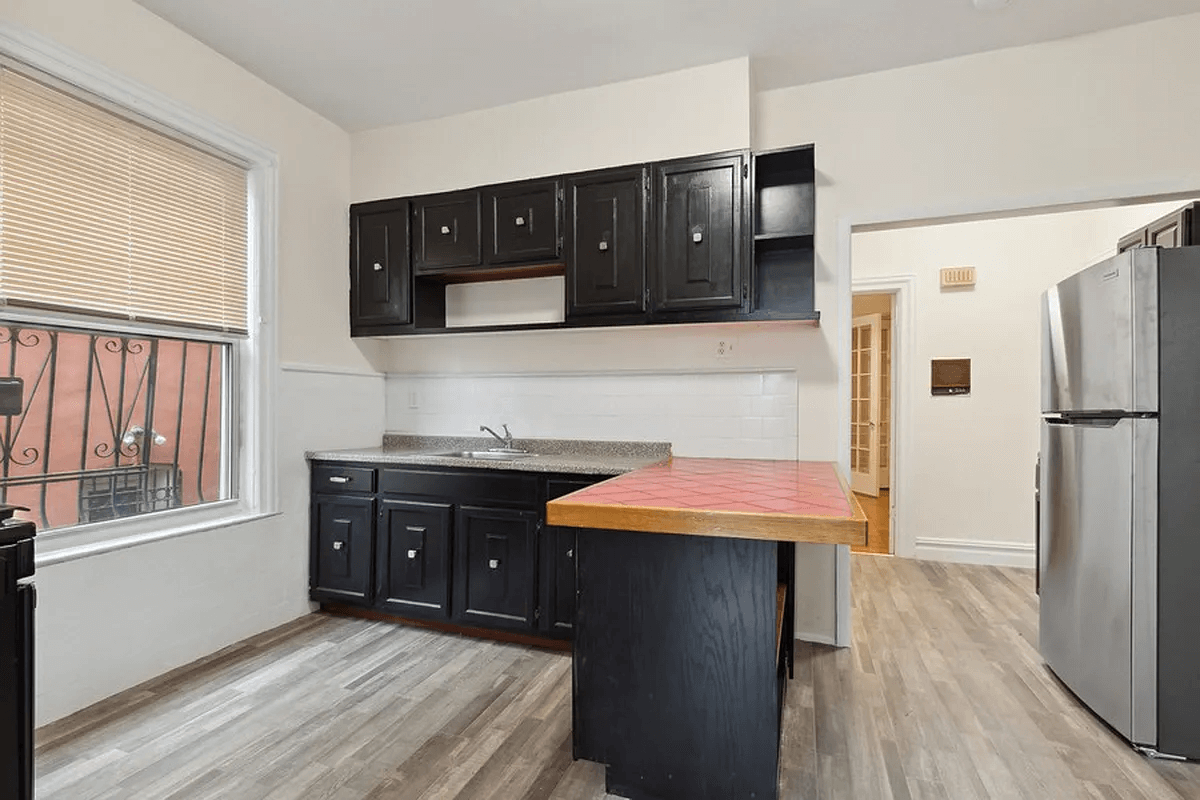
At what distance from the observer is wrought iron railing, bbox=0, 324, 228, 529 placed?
225 centimetres

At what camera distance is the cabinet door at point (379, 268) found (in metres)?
3.49

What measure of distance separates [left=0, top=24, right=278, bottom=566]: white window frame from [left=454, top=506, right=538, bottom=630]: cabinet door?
106 cm

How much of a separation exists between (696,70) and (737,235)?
0.89 meters

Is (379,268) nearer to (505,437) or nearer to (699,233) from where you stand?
(505,437)

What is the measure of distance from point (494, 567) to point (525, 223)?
1.76m

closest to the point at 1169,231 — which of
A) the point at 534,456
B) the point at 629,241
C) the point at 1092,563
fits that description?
the point at 1092,563

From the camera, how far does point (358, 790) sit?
6.02 ft

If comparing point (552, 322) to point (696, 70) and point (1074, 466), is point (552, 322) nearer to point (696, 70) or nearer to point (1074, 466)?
point (696, 70)

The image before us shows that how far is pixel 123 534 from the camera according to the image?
98.7 inches

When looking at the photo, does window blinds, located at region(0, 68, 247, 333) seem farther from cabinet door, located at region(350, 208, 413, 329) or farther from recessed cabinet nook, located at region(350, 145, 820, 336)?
recessed cabinet nook, located at region(350, 145, 820, 336)

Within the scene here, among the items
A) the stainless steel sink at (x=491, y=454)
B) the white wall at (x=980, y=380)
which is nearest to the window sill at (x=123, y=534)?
the stainless steel sink at (x=491, y=454)

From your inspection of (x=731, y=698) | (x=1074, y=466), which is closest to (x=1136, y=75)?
(x=1074, y=466)

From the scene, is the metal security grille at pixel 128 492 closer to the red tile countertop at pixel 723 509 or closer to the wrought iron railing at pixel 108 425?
the wrought iron railing at pixel 108 425

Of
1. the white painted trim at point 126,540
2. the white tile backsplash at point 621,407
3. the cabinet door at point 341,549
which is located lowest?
the cabinet door at point 341,549
